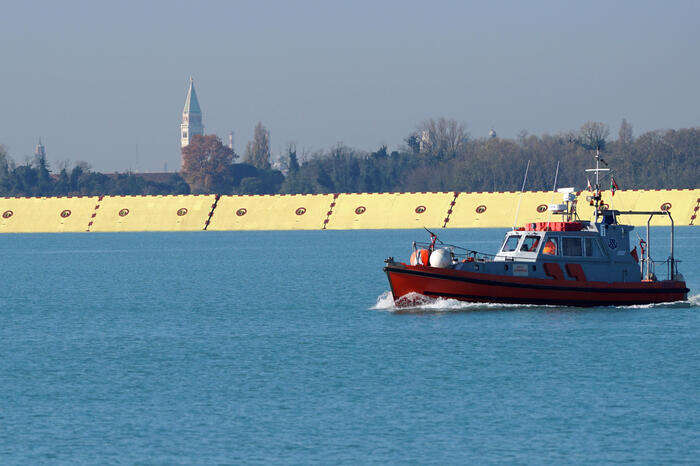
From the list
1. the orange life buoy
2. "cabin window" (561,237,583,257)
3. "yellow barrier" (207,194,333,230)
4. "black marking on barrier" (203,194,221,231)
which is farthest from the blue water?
"black marking on barrier" (203,194,221,231)

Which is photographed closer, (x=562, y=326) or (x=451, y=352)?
(x=451, y=352)

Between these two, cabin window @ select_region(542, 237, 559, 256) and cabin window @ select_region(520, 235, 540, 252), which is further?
cabin window @ select_region(520, 235, 540, 252)

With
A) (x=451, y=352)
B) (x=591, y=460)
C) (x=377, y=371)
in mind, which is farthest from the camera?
(x=451, y=352)

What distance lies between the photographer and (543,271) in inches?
1955

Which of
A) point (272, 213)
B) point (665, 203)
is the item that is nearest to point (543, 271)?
point (665, 203)

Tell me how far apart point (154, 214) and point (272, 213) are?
18776 mm

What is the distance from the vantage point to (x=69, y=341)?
45.4 meters

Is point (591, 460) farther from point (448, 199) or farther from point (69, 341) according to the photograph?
point (448, 199)

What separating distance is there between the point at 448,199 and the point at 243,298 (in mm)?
112298

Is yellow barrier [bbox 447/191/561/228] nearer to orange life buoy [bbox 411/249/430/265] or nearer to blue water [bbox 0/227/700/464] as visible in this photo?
blue water [bbox 0/227/700/464]

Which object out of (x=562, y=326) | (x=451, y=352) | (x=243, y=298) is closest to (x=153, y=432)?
(x=451, y=352)

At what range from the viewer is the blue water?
26266mm

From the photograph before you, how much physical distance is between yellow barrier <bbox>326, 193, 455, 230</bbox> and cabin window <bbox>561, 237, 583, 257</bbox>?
12114 cm

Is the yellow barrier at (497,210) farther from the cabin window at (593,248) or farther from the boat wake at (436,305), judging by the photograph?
the cabin window at (593,248)
